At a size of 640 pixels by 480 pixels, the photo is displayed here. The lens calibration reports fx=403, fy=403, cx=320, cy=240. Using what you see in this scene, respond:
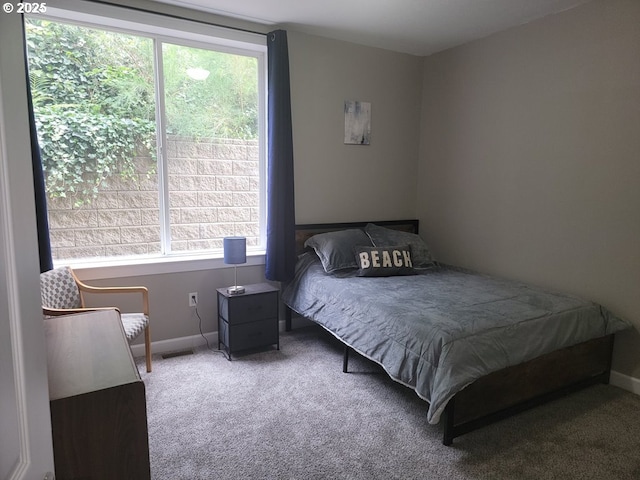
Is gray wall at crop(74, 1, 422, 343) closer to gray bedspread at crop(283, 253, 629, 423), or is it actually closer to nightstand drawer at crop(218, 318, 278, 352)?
nightstand drawer at crop(218, 318, 278, 352)

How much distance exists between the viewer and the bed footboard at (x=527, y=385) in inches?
81.8

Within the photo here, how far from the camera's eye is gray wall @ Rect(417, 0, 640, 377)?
8.70ft

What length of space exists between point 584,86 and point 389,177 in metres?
1.80

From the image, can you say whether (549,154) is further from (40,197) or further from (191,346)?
(40,197)

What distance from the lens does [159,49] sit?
→ 308 centimetres

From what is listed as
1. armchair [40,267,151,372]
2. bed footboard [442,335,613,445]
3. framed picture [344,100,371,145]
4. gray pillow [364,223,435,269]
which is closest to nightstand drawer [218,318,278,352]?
armchair [40,267,151,372]

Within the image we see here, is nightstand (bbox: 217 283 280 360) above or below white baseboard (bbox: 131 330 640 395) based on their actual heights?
above

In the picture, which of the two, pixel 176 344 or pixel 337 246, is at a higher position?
pixel 337 246

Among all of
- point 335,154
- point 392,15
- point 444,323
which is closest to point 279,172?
point 335,154

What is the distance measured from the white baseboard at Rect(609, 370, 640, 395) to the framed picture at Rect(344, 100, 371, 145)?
8.94 ft

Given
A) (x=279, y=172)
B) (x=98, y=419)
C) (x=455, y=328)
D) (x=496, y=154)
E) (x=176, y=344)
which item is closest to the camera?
(x=98, y=419)

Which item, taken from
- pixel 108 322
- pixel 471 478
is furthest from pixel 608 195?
pixel 108 322

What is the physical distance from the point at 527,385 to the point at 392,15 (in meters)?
2.74

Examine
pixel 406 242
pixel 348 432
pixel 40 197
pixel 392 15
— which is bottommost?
pixel 348 432
